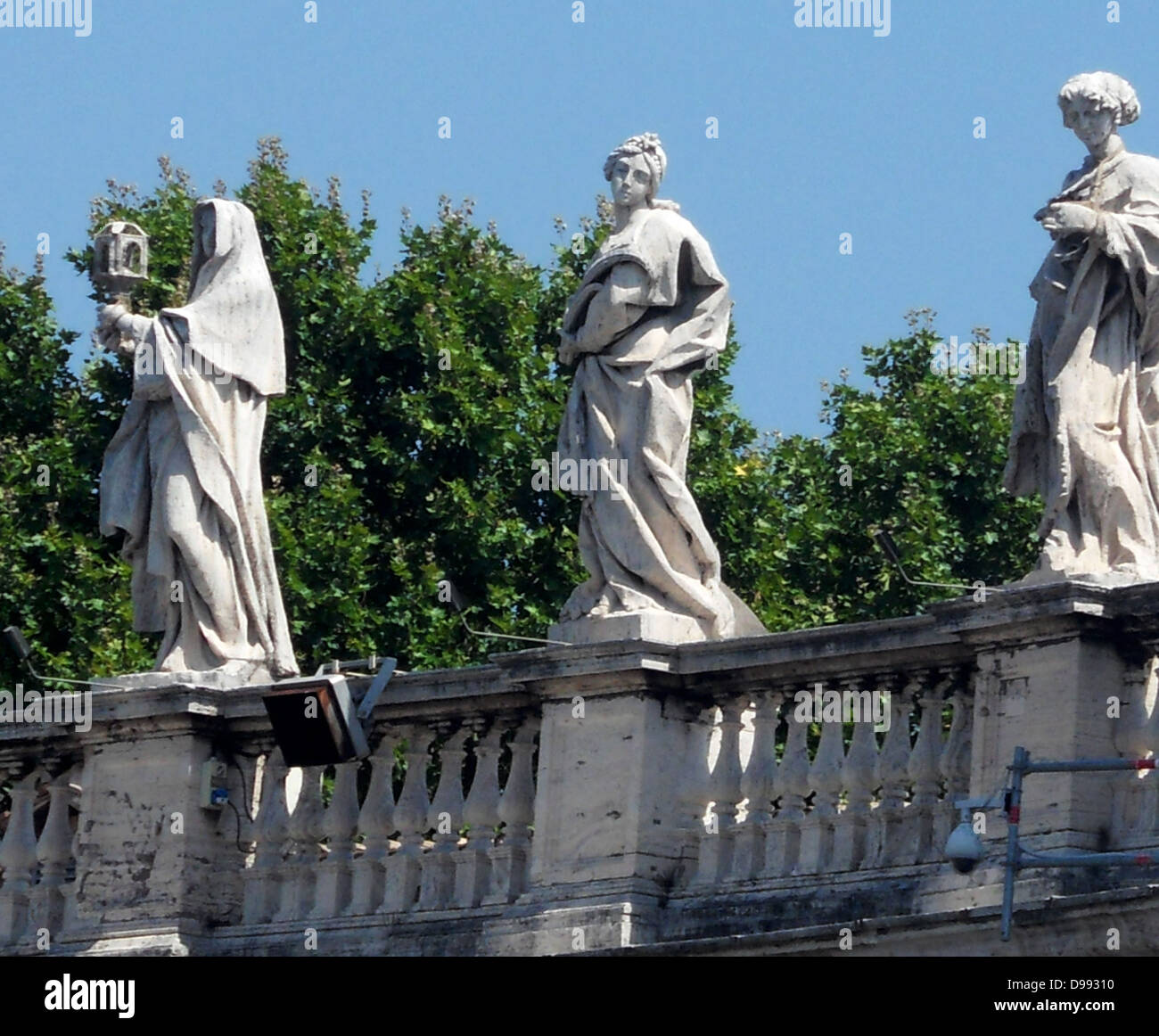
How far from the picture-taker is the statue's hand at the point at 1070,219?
1759 cm

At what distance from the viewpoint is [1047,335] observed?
17812 millimetres

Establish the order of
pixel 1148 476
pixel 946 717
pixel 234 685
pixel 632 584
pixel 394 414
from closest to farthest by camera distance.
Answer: pixel 1148 476
pixel 632 584
pixel 234 685
pixel 946 717
pixel 394 414

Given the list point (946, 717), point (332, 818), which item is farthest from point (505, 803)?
point (946, 717)

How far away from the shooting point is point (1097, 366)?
17562 millimetres

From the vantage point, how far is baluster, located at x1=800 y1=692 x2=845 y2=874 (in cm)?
1814

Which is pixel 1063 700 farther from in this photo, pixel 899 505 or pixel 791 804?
pixel 899 505

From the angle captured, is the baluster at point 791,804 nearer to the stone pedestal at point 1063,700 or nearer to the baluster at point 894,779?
the baluster at point 894,779

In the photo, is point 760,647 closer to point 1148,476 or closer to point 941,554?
point 1148,476

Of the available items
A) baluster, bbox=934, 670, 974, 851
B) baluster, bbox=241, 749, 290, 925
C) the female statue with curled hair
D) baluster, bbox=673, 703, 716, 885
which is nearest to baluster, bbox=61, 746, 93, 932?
baluster, bbox=241, 749, 290, 925

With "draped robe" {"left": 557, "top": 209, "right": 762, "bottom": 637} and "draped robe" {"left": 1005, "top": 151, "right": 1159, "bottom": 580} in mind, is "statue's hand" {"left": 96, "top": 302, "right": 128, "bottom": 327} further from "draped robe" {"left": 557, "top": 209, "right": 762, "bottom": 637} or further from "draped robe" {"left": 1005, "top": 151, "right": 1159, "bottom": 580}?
"draped robe" {"left": 1005, "top": 151, "right": 1159, "bottom": 580}

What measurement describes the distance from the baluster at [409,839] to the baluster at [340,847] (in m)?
0.28

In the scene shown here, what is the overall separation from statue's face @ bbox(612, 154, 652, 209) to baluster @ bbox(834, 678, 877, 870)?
2.89 meters

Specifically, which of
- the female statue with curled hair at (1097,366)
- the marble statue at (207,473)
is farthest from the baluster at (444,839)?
the female statue with curled hair at (1097,366)
